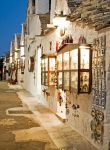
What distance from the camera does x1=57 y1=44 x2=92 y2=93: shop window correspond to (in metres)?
11.0

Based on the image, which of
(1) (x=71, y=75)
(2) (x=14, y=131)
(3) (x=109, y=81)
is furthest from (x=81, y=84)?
(2) (x=14, y=131)

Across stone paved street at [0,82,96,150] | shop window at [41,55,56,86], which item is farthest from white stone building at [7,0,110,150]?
shop window at [41,55,56,86]

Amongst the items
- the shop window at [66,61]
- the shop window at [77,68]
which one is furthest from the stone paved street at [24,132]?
the shop window at [66,61]

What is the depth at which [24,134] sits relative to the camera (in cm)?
1234

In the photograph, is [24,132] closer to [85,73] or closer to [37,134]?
[37,134]

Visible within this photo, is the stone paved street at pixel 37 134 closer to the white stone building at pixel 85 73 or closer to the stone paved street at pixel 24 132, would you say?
the stone paved street at pixel 24 132

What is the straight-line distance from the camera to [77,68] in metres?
11.3

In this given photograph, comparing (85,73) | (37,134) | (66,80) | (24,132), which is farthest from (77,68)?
(24,132)

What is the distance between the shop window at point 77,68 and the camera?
11.0m

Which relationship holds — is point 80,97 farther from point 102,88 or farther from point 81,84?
point 102,88

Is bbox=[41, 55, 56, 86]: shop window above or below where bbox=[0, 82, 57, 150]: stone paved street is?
above

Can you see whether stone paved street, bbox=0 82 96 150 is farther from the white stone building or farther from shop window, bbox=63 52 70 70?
shop window, bbox=63 52 70 70

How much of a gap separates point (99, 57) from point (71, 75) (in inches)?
86.4

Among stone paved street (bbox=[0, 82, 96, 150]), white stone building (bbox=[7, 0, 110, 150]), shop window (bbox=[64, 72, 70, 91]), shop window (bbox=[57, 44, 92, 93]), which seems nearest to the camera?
white stone building (bbox=[7, 0, 110, 150])
